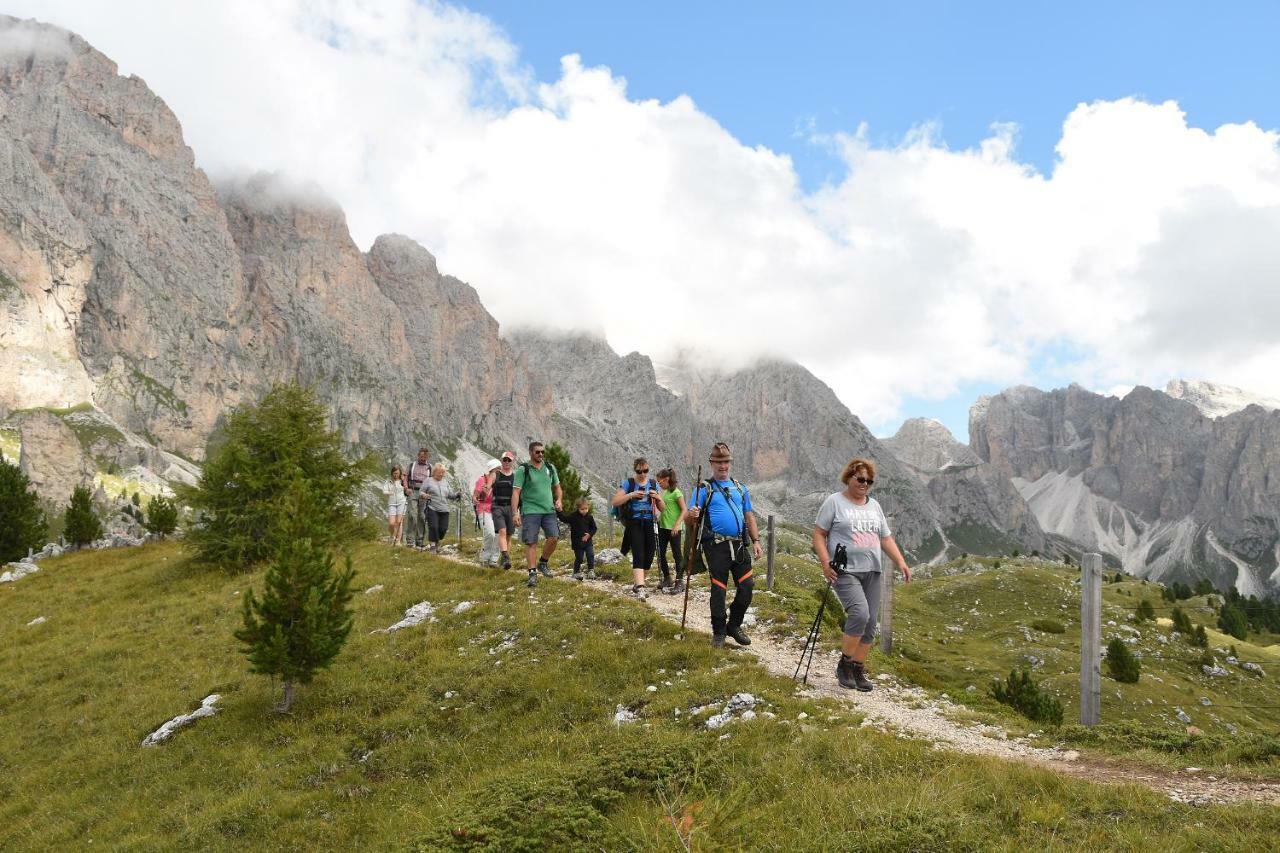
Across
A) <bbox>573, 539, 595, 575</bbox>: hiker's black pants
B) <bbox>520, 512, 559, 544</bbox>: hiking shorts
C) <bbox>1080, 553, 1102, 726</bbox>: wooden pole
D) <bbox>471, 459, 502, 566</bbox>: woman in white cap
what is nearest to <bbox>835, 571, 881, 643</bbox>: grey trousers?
<bbox>1080, 553, 1102, 726</bbox>: wooden pole

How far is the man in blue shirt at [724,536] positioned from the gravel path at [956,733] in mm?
700

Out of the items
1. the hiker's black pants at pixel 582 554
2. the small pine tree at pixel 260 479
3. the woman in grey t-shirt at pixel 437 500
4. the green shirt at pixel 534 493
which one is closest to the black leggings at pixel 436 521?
the woman in grey t-shirt at pixel 437 500

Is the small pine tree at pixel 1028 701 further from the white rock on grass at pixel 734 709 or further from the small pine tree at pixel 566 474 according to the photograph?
the small pine tree at pixel 566 474

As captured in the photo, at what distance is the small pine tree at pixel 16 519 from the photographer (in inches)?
1625

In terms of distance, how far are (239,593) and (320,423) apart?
383 inches

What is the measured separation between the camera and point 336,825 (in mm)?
9906

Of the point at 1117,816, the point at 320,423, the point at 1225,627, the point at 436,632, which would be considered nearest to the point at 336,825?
the point at 436,632

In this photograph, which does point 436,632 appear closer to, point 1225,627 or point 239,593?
point 239,593

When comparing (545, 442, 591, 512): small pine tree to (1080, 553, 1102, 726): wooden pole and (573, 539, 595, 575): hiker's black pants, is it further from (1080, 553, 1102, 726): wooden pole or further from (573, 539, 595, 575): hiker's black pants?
(1080, 553, 1102, 726): wooden pole

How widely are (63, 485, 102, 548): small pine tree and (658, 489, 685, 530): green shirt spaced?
137 feet

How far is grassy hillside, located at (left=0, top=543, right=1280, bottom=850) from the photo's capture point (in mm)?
6426

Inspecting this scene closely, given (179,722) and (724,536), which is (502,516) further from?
(724,536)

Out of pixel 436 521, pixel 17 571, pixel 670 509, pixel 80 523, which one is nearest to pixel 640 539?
pixel 670 509

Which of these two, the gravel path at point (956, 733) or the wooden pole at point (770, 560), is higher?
the wooden pole at point (770, 560)
